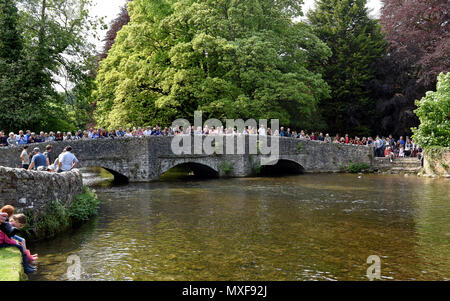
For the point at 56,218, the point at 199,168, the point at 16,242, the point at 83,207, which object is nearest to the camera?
the point at 16,242

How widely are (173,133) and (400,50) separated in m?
20.1

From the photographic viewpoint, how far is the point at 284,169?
3375cm

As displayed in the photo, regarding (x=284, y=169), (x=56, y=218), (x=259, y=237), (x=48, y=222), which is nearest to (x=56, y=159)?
(x=56, y=218)

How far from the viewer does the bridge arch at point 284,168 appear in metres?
31.6

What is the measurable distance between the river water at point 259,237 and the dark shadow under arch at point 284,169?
11.4 m

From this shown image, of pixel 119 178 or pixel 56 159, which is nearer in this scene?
pixel 56 159

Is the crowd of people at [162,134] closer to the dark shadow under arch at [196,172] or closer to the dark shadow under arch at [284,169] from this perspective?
the dark shadow under arch at [284,169]

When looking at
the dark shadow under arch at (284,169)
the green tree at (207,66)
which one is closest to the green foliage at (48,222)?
the green tree at (207,66)

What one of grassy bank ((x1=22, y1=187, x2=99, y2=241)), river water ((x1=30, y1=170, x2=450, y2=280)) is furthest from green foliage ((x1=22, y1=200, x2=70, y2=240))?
river water ((x1=30, y1=170, x2=450, y2=280))

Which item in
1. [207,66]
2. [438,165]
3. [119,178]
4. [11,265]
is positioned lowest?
[11,265]

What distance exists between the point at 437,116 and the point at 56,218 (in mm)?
23587

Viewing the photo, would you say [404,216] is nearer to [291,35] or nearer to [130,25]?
[291,35]

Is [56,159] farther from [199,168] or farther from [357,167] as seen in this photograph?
[357,167]

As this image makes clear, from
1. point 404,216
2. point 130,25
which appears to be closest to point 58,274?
point 404,216
